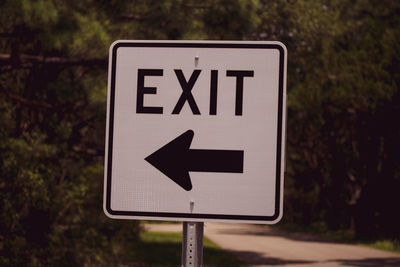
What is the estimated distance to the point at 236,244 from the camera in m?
26.8

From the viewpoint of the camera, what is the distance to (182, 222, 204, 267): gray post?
271cm

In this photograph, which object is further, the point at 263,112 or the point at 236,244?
the point at 236,244

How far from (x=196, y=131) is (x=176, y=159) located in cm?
14

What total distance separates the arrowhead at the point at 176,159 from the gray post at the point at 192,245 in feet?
0.53

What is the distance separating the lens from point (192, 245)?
2723 millimetres

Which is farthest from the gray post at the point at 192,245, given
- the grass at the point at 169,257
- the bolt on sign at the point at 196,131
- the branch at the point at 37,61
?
the grass at the point at 169,257

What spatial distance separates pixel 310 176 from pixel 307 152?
13.7 ft

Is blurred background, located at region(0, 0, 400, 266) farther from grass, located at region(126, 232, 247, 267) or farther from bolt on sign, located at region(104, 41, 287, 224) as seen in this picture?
bolt on sign, located at region(104, 41, 287, 224)

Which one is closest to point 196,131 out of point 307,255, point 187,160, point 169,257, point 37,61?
point 187,160

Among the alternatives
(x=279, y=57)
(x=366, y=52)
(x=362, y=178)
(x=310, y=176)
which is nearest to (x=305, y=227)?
(x=310, y=176)

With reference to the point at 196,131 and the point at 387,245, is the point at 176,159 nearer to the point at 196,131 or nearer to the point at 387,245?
the point at 196,131

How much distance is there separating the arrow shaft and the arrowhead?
0.03m

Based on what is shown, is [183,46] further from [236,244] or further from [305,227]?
[305,227]

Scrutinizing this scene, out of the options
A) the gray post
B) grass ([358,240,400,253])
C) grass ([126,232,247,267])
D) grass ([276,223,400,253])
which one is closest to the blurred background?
grass ([126,232,247,267])
